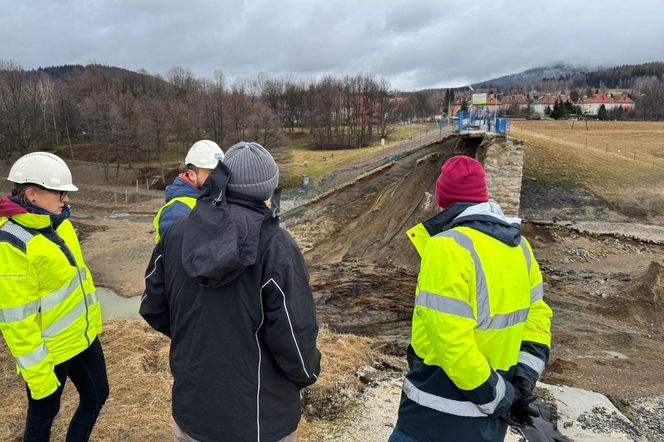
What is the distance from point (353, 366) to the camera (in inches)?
222

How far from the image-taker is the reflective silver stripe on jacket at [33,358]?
8.84 feet

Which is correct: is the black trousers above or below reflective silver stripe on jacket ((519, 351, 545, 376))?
below

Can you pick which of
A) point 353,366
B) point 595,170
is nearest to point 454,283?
point 353,366

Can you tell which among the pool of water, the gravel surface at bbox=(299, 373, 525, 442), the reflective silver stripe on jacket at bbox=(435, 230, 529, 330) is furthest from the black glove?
the pool of water

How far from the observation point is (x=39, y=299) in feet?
9.10

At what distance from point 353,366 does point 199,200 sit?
13.8ft

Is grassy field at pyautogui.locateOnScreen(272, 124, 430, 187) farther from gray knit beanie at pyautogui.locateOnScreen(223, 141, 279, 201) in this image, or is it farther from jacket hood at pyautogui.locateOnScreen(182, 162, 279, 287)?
jacket hood at pyautogui.locateOnScreen(182, 162, 279, 287)

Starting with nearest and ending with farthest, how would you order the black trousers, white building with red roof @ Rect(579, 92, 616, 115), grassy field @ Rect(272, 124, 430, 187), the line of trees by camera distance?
the black trousers → grassy field @ Rect(272, 124, 430, 187) → the line of trees → white building with red roof @ Rect(579, 92, 616, 115)

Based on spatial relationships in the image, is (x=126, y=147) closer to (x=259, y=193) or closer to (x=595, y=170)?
(x=595, y=170)

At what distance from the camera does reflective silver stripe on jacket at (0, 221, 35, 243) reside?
2.68 metres

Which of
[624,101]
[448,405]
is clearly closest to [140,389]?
[448,405]

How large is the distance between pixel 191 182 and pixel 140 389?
2.32 m

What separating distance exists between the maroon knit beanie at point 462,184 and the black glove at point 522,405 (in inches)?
40.1

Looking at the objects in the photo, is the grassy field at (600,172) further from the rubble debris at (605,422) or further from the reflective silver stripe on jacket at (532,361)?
the reflective silver stripe on jacket at (532,361)
